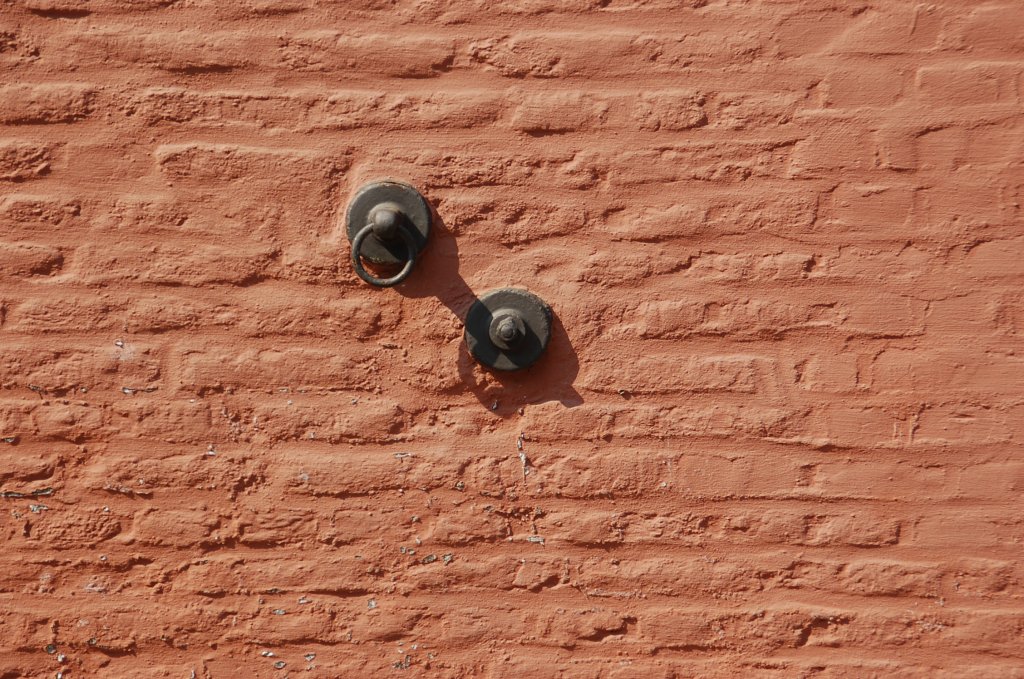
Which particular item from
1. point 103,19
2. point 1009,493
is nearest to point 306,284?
point 103,19

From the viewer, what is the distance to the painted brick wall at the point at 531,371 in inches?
58.2

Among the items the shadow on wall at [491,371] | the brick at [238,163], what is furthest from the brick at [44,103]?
the shadow on wall at [491,371]

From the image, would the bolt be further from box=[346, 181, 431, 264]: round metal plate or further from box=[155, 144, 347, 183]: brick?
box=[155, 144, 347, 183]: brick

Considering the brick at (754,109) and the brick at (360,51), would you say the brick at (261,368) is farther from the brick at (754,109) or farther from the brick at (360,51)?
the brick at (754,109)

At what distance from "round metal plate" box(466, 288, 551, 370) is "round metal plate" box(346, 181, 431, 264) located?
15 centimetres

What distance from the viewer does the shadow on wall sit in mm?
1506

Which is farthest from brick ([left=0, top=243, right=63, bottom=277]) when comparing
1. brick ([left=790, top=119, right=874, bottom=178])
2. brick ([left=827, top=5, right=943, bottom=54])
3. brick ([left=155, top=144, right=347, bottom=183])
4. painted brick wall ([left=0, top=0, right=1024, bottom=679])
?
brick ([left=827, top=5, right=943, bottom=54])

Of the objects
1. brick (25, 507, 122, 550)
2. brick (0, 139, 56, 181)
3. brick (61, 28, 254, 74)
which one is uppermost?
brick (61, 28, 254, 74)

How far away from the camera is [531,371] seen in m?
1.52

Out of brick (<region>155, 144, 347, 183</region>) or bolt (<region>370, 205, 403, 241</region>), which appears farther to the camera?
brick (<region>155, 144, 347, 183</region>)

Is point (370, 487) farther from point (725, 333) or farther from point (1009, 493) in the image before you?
point (1009, 493)

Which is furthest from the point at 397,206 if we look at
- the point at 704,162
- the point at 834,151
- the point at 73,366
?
the point at 834,151

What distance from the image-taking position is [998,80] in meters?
1.46

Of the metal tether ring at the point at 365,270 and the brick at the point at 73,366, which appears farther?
the brick at the point at 73,366
